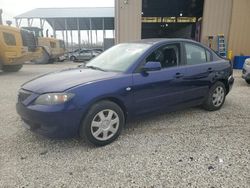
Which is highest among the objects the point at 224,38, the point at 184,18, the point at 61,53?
the point at 184,18

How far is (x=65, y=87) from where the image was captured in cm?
285

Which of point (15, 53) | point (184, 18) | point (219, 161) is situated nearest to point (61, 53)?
point (15, 53)

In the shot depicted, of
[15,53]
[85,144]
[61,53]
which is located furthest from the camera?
[61,53]

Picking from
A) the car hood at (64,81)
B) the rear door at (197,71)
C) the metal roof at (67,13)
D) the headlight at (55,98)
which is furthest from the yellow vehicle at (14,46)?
the metal roof at (67,13)

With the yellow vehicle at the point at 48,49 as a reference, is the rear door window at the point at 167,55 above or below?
above

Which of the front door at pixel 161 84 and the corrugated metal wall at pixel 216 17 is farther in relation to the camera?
the corrugated metal wall at pixel 216 17

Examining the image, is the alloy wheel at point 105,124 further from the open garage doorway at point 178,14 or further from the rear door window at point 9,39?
the open garage doorway at point 178,14

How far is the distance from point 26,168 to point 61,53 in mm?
19418

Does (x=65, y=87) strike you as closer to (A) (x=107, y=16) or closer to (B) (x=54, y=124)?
(B) (x=54, y=124)

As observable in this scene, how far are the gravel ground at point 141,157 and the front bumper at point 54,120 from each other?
32 cm

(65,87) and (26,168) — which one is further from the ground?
(65,87)

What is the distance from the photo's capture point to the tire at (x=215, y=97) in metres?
4.48

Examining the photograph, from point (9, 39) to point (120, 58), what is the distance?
8.63 m

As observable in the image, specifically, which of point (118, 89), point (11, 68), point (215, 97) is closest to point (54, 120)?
point (118, 89)
